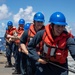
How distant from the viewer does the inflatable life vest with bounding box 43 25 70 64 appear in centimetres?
549

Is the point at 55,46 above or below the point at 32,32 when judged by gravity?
below

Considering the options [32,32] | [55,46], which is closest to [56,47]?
[55,46]

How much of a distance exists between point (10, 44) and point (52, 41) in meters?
9.33

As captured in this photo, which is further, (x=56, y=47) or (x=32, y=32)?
(x=32, y=32)

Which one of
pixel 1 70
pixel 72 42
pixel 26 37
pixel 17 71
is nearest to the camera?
pixel 72 42

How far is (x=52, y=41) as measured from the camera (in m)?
5.55

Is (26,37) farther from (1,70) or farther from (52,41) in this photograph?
(1,70)

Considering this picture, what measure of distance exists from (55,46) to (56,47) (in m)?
0.02

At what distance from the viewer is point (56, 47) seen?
5.52 metres

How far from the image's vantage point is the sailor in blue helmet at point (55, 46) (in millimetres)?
5465

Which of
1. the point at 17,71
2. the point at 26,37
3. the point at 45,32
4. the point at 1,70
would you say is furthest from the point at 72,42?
the point at 1,70

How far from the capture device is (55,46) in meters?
5.53

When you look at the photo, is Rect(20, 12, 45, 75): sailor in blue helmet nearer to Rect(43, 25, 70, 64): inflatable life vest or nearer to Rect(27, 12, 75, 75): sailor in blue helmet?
Rect(27, 12, 75, 75): sailor in blue helmet

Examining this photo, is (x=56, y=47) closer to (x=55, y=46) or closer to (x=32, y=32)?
(x=55, y=46)
